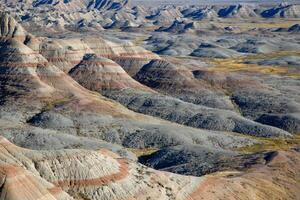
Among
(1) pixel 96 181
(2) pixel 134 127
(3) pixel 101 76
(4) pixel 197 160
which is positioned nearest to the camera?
(1) pixel 96 181

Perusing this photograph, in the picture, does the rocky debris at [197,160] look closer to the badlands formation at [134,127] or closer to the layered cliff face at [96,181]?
the badlands formation at [134,127]

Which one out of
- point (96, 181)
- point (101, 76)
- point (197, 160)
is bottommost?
point (101, 76)

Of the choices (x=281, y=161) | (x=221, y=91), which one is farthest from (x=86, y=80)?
(x=281, y=161)

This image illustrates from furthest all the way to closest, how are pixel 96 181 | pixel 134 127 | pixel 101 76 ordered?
pixel 101 76 < pixel 134 127 < pixel 96 181

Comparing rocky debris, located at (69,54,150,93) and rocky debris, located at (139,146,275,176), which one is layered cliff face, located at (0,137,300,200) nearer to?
rocky debris, located at (139,146,275,176)

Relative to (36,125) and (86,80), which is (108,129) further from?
(86,80)

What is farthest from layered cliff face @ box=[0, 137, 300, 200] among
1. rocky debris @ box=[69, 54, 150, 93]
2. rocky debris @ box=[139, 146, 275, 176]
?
rocky debris @ box=[69, 54, 150, 93]

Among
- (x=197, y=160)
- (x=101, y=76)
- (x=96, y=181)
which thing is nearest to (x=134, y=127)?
(x=197, y=160)

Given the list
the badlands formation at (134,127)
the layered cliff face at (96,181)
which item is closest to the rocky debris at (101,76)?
the badlands formation at (134,127)

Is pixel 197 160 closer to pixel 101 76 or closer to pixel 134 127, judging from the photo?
pixel 134 127
